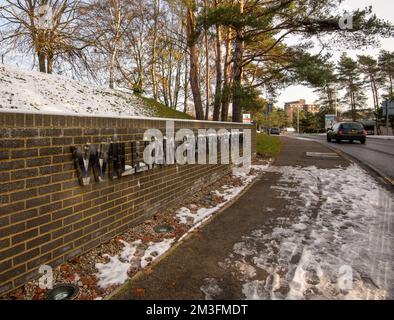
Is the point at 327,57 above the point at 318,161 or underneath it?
above

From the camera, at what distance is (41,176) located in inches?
127

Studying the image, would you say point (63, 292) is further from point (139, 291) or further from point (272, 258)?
point (272, 258)

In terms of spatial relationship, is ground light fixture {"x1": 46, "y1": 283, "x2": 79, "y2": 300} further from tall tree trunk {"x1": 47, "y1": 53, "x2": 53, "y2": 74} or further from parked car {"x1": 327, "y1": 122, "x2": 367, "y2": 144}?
parked car {"x1": 327, "y1": 122, "x2": 367, "y2": 144}

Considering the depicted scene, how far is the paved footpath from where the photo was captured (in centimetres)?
309

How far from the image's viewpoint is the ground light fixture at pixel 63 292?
2947mm

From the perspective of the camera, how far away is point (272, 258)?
3852 mm

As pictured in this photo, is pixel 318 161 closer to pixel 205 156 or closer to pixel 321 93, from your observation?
pixel 205 156

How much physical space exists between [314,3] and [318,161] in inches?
263

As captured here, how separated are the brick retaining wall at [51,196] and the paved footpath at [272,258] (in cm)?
103

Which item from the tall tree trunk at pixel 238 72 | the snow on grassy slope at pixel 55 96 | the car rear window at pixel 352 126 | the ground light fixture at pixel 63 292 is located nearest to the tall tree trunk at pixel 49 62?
the snow on grassy slope at pixel 55 96

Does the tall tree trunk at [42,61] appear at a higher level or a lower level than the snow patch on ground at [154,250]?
higher

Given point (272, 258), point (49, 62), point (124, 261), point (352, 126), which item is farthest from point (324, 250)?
point (352, 126)

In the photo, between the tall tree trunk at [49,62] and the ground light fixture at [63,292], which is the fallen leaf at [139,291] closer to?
the ground light fixture at [63,292]
